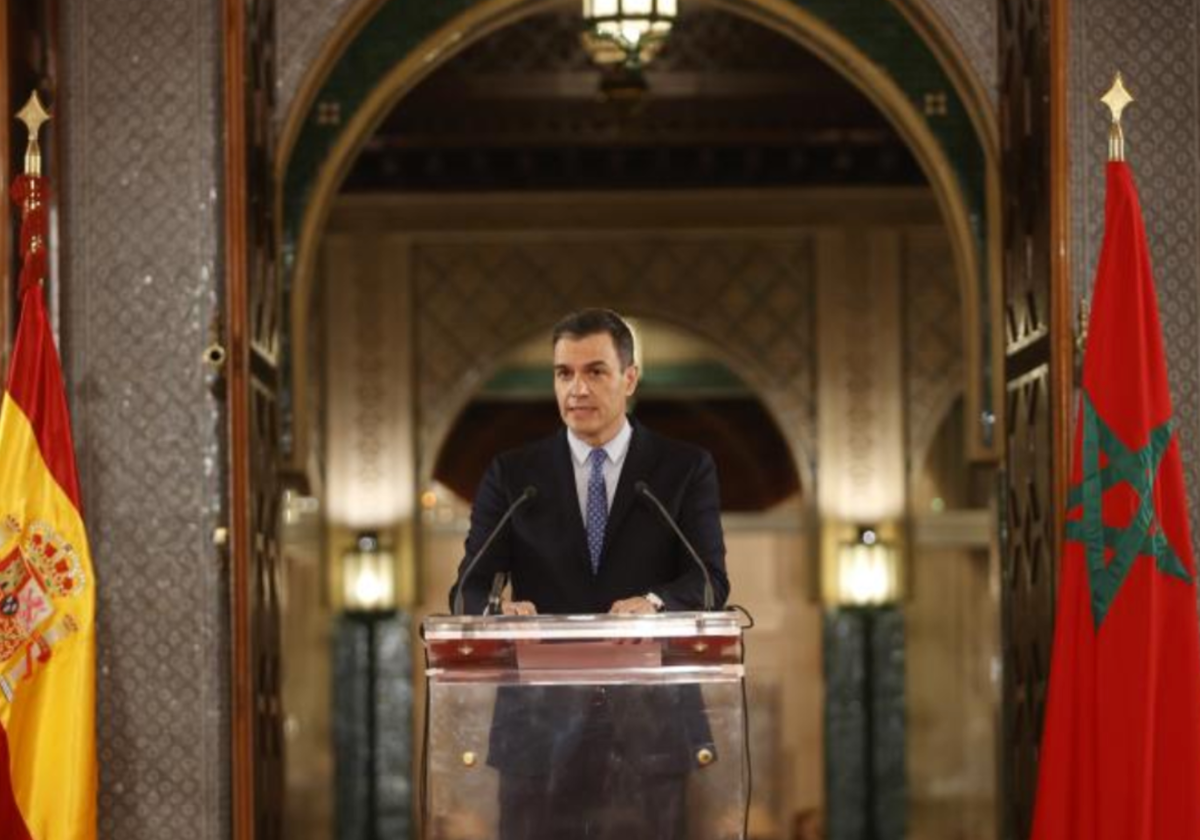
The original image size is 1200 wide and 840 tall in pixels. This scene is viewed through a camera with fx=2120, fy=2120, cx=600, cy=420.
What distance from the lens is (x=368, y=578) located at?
1278cm

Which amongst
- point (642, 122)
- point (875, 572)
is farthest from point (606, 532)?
point (875, 572)

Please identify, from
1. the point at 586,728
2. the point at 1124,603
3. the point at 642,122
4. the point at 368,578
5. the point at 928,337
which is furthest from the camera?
the point at 928,337

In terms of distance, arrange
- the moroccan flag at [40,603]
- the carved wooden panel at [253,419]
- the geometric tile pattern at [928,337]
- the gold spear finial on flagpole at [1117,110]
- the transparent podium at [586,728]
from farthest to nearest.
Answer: the geometric tile pattern at [928,337] < the carved wooden panel at [253,419] < the gold spear finial on flagpole at [1117,110] < the moroccan flag at [40,603] < the transparent podium at [586,728]

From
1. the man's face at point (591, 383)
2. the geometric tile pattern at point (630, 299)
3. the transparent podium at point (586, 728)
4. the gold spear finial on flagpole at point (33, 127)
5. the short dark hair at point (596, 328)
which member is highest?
the geometric tile pattern at point (630, 299)

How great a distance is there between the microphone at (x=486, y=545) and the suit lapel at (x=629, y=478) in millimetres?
191

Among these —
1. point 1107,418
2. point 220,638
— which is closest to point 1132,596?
point 1107,418

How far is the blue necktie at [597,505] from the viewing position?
4.82 m

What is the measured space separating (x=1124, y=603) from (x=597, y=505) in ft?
5.75

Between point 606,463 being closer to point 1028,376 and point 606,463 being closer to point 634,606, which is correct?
point 634,606

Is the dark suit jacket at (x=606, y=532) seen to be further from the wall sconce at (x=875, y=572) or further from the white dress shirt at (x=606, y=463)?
the wall sconce at (x=875, y=572)

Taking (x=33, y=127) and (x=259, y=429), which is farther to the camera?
(x=259, y=429)

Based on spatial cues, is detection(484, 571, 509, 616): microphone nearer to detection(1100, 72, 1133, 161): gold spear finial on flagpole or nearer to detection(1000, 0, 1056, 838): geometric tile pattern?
detection(1000, 0, 1056, 838): geometric tile pattern

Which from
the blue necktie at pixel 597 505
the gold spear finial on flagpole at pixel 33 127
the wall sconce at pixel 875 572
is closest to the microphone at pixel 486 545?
the blue necktie at pixel 597 505

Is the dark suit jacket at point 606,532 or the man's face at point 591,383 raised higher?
the man's face at point 591,383
